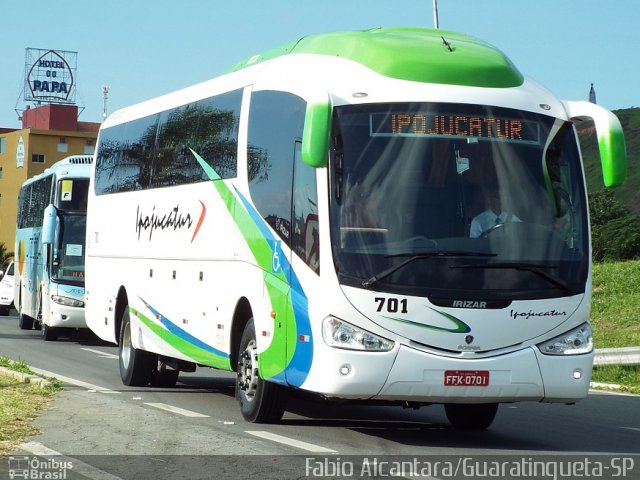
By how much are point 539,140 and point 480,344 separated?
1.90 m

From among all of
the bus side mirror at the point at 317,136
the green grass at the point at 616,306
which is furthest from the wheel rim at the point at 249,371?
the green grass at the point at 616,306

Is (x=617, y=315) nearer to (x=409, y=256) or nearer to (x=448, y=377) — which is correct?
(x=448, y=377)

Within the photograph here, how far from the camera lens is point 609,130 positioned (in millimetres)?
10883

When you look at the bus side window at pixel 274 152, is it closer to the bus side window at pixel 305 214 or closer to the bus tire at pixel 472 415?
the bus side window at pixel 305 214

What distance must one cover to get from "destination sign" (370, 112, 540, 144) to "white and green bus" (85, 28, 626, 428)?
1 centimetres

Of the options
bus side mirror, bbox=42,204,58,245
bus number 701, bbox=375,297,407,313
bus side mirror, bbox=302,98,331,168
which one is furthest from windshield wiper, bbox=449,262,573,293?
bus side mirror, bbox=42,204,58,245

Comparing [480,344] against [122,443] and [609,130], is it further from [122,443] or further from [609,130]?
[122,443]

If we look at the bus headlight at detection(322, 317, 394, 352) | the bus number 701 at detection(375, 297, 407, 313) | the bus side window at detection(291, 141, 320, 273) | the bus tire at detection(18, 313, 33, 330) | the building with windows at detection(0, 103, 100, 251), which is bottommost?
the bus tire at detection(18, 313, 33, 330)

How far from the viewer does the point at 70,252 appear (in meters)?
27.6

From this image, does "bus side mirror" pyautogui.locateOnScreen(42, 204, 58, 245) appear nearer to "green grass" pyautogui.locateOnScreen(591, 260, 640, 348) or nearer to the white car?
"green grass" pyautogui.locateOnScreen(591, 260, 640, 348)

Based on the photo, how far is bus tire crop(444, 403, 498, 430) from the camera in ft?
41.3

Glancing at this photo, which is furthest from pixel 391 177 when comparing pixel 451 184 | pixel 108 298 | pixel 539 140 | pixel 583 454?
pixel 108 298

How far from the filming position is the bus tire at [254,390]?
11969mm

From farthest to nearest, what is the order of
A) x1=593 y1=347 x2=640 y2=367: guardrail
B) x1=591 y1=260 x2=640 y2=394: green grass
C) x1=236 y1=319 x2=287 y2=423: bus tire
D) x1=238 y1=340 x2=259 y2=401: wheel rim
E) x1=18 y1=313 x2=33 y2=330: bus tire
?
x1=18 y1=313 x2=33 y2=330: bus tire, x1=591 y1=260 x2=640 y2=394: green grass, x1=593 y1=347 x2=640 y2=367: guardrail, x1=238 y1=340 x2=259 y2=401: wheel rim, x1=236 y1=319 x2=287 y2=423: bus tire
